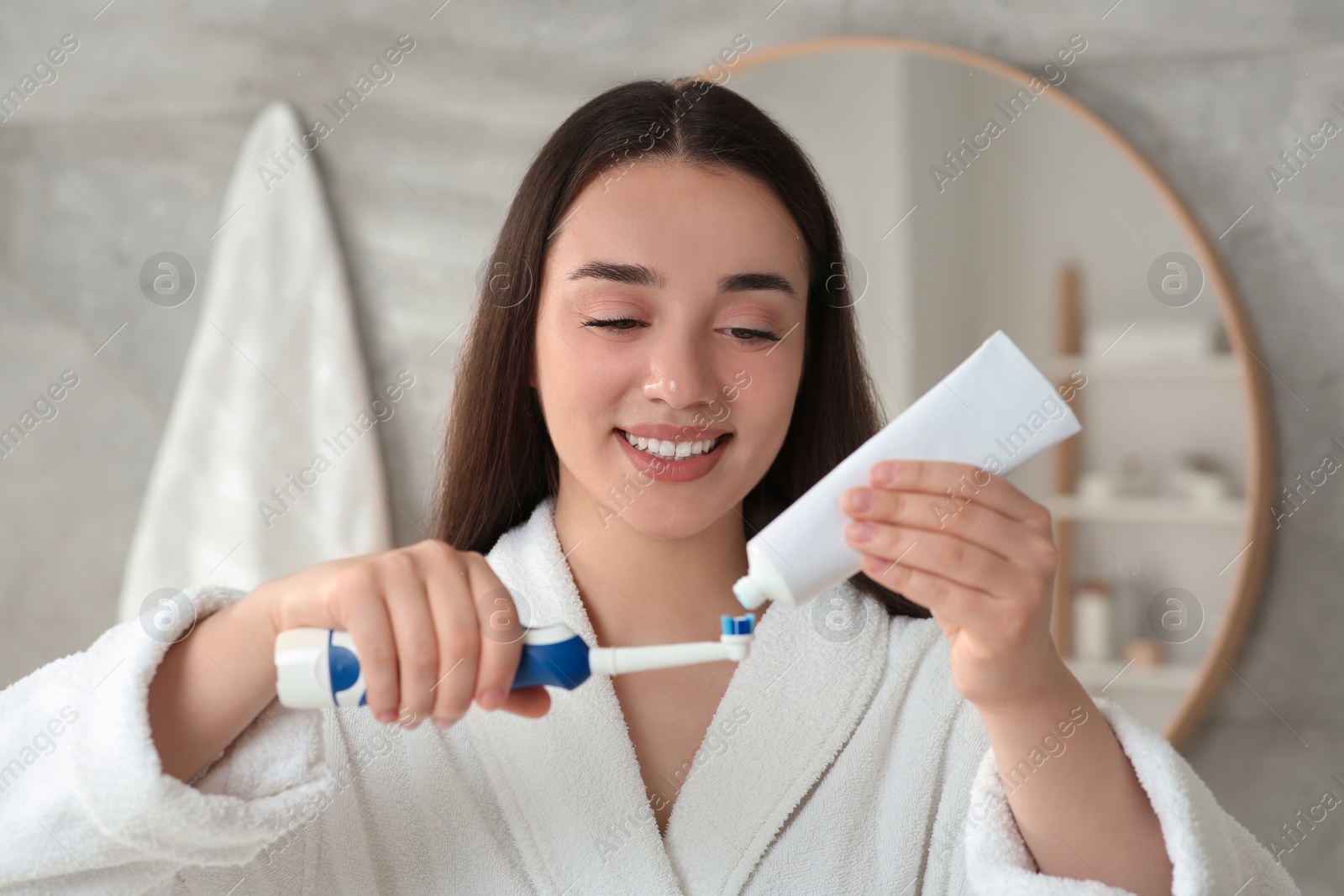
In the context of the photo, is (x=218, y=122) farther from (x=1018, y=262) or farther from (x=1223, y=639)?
(x=1223, y=639)

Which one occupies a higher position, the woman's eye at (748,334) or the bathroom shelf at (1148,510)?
the woman's eye at (748,334)

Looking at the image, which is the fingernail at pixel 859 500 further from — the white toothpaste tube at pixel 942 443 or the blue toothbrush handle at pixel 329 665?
the blue toothbrush handle at pixel 329 665

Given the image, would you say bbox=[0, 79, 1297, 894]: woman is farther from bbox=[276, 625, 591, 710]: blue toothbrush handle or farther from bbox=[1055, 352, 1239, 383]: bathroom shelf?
bbox=[1055, 352, 1239, 383]: bathroom shelf

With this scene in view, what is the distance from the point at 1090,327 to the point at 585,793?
679 mm

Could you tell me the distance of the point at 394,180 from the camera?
1261 millimetres

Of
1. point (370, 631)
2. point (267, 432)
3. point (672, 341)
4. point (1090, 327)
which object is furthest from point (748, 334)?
point (267, 432)

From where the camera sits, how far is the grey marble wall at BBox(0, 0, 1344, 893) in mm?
1070

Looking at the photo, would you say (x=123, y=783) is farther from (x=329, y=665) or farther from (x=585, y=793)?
(x=585, y=793)

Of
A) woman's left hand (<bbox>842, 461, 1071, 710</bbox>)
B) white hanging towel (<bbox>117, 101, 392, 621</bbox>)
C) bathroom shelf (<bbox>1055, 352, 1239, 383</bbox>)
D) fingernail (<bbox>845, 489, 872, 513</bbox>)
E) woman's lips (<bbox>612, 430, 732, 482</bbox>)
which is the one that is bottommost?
woman's left hand (<bbox>842, 461, 1071, 710</bbox>)

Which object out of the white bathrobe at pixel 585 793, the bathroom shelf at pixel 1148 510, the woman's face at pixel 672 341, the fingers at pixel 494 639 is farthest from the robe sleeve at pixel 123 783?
the bathroom shelf at pixel 1148 510

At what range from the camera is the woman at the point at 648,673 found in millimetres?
484

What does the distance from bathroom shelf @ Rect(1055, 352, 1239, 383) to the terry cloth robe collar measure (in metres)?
0.44

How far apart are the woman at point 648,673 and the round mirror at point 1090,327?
1.09ft

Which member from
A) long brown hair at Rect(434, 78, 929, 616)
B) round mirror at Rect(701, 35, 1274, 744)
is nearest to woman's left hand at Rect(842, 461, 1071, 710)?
long brown hair at Rect(434, 78, 929, 616)
